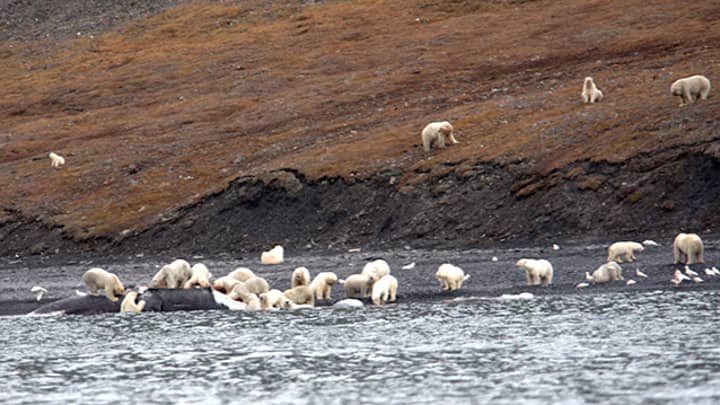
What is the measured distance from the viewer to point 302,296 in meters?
29.9

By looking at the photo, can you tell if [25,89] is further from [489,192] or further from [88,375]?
[88,375]

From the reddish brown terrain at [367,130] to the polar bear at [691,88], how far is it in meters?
0.63

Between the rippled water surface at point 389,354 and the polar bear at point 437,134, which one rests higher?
the polar bear at point 437,134

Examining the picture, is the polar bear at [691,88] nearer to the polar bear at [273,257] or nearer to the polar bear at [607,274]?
the polar bear at [273,257]

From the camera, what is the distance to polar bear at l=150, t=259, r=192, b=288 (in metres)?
31.2

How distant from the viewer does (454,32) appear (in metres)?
80.4

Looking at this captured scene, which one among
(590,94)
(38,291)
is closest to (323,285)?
(38,291)

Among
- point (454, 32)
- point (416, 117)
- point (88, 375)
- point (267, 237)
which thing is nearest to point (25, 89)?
point (454, 32)

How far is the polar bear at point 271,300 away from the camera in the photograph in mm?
29391

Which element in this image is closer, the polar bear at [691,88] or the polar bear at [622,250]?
the polar bear at [622,250]

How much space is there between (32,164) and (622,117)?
30552mm

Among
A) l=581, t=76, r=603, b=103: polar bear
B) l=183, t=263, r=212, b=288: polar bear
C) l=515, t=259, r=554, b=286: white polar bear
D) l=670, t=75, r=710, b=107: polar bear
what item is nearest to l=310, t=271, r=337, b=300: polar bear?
l=183, t=263, r=212, b=288: polar bear

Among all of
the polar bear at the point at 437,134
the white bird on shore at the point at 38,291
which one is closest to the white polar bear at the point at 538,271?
the white bird on shore at the point at 38,291

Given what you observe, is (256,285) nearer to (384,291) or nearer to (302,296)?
(302,296)
